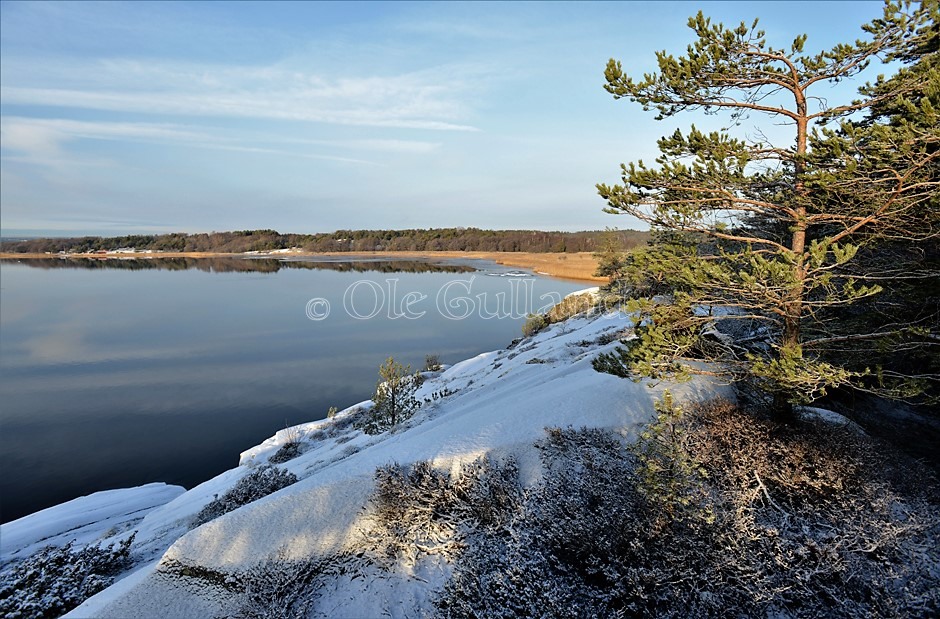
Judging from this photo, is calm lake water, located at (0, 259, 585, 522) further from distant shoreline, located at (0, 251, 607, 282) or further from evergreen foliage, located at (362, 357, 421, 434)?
distant shoreline, located at (0, 251, 607, 282)

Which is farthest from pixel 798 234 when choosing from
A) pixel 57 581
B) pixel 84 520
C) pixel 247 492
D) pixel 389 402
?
pixel 84 520

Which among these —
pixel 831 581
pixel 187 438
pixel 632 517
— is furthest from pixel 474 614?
pixel 187 438

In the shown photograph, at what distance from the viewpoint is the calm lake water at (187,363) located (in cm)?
1655

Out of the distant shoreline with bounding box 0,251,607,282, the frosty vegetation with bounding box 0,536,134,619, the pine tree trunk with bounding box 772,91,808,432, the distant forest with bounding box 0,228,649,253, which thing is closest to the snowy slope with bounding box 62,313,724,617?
the frosty vegetation with bounding box 0,536,134,619

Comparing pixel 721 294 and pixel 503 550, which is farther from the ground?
pixel 721 294

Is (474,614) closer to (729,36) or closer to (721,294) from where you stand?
(721,294)

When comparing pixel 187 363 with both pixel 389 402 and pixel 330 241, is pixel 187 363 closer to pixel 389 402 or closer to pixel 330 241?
pixel 389 402

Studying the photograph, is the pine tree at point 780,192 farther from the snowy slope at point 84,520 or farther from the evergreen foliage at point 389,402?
the snowy slope at point 84,520

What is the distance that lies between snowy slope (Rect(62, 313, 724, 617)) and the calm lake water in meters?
7.01

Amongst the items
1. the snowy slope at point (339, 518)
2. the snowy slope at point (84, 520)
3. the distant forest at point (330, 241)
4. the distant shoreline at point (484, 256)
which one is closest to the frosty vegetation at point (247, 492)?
the snowy slope at point (339, 518)

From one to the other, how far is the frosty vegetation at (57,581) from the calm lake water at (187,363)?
7.80m

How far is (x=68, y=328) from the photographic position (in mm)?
38062

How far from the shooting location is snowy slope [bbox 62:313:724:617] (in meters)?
5.83

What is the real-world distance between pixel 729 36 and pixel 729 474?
6.44 meters
